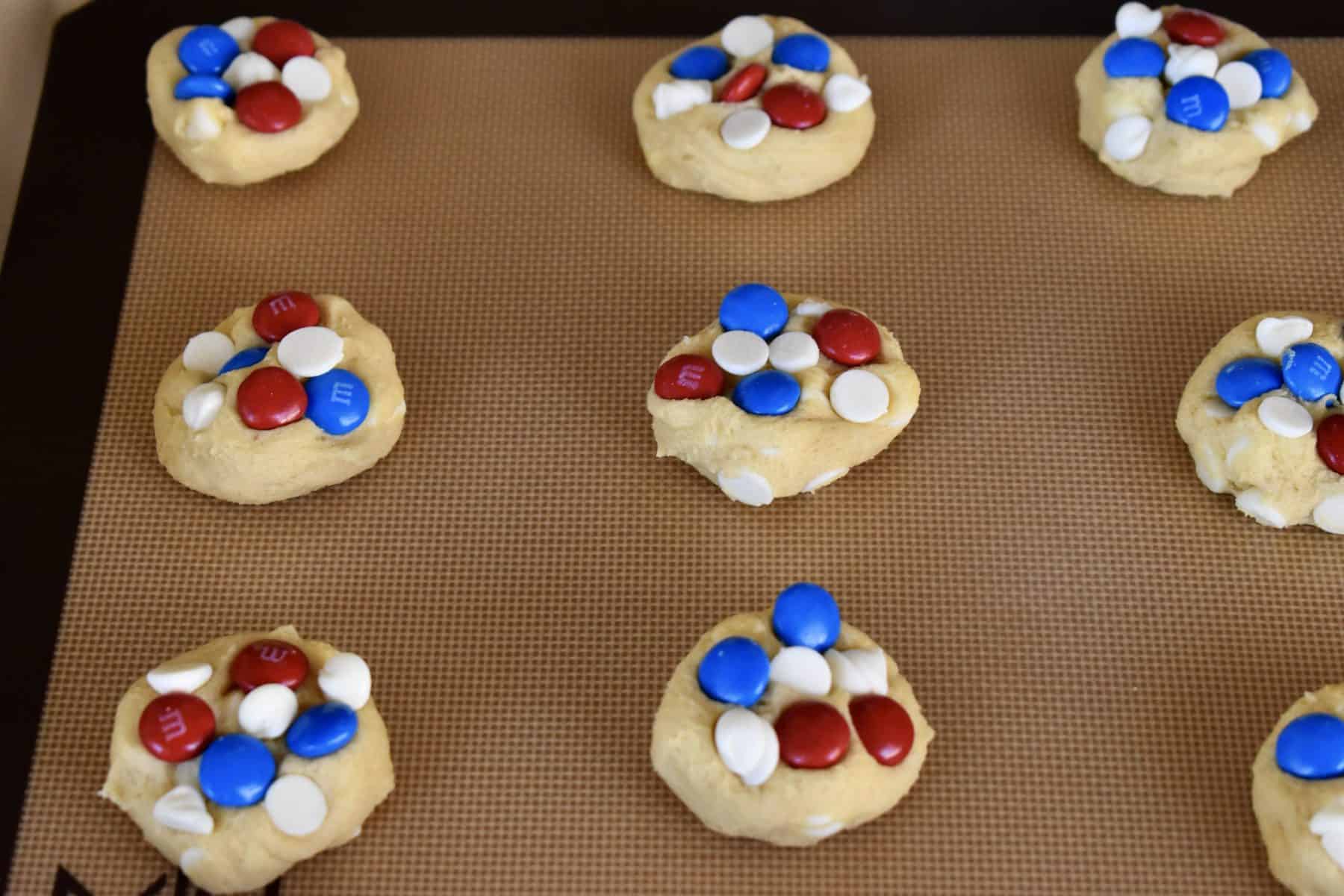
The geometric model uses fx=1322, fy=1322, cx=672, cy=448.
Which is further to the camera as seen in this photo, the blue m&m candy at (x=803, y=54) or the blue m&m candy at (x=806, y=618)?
the blue m&m candy at (x=803, y=54)

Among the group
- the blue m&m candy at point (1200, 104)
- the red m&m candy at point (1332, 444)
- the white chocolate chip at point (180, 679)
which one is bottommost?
the white chocolate chip at point (180, 679)

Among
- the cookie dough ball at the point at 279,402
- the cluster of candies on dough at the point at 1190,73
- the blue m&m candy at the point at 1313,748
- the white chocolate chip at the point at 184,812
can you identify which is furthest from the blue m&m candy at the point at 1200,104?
the white chocolate chip at the point at 184,812

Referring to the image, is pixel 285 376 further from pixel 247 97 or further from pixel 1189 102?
pixel 1189 102

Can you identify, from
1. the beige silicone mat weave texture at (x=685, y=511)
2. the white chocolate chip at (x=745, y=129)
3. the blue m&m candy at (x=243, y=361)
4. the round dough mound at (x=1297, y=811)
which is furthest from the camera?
the white chocolate chip at (x=745, y=129)

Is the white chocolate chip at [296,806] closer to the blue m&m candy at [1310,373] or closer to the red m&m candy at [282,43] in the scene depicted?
the red m&m candy at [282,43]

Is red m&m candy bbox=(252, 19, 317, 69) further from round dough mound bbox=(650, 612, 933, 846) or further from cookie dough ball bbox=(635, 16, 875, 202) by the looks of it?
round dough mound bbox=(650, 612, 933, 846)

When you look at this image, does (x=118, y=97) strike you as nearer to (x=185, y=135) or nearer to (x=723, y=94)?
(x=185, y=135)

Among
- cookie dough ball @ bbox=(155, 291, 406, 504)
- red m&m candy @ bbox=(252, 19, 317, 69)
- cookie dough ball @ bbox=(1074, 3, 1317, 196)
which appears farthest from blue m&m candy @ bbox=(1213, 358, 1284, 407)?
red m&m candy @ bbox=(252, 19, 317, 69)

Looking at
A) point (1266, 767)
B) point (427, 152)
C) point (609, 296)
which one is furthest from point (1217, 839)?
point (427, 152)
